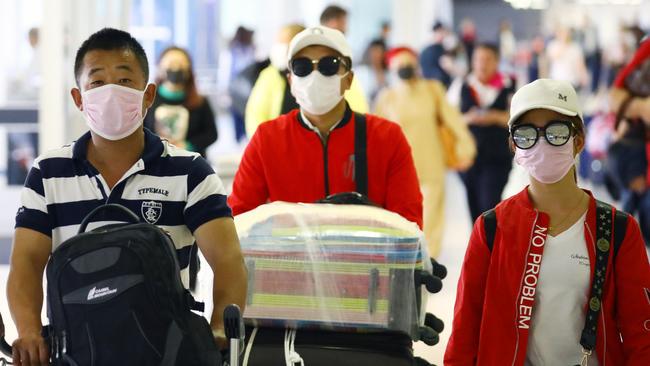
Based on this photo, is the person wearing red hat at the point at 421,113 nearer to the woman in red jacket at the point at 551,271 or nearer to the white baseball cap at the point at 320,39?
the white baseball cap at the point at 320,39

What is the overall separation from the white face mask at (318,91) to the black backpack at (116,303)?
1.58 m

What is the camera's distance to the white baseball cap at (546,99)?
9.59ft

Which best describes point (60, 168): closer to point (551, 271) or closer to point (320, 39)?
point (551, 271)

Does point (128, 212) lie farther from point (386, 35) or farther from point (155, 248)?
point (386, 35)

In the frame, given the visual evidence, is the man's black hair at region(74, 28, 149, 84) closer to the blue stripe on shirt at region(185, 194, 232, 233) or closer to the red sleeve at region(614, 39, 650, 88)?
the blue stripe on shirt at region(185, 194, 232, 233)

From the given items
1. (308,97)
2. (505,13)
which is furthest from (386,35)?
(505,13)

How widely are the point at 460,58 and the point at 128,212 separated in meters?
19.7

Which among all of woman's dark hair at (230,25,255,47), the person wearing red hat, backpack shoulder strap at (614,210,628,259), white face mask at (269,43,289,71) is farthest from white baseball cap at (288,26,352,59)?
woman's dark hair at (230,25,255,47)

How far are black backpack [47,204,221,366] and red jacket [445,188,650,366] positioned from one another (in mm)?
717

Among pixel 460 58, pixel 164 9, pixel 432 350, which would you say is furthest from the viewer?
pixel 460 58

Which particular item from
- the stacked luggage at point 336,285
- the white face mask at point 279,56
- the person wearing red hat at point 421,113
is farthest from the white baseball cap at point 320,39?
the person wearing red hat at point 421,113

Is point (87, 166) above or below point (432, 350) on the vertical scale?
above

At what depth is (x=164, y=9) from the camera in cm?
1644

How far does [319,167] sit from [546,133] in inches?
49.2
